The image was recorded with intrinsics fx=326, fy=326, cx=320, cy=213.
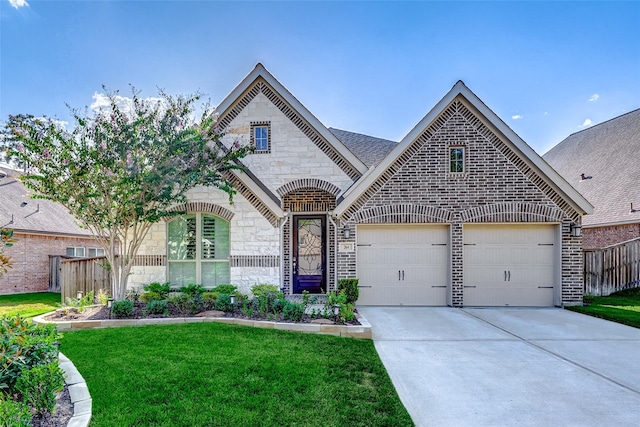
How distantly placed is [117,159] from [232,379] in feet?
20.3

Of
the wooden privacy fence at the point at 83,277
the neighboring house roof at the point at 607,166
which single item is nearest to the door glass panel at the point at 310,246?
the wooden privacy fence at the point at 83,277

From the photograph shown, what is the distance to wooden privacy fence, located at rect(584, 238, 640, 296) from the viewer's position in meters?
11.6

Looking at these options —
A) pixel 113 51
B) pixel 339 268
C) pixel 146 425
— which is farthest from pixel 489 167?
pixel 113 51

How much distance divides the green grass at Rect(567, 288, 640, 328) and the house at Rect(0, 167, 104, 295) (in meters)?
19.7

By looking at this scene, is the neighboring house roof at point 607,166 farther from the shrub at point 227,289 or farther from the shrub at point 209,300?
the shrub at point 209,300

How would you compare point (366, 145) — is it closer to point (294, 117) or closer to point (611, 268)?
point (294, 117)

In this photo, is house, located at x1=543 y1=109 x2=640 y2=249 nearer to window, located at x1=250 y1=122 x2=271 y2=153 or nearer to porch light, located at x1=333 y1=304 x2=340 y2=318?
porch light, located at x1=333 y1=304 x2=340 y2=318

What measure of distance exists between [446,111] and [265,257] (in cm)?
687

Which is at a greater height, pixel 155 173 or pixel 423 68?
pixel 423 68

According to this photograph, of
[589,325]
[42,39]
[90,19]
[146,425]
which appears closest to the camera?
[146,425]

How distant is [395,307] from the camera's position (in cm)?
957

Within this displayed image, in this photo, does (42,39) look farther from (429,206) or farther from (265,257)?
(429,206)

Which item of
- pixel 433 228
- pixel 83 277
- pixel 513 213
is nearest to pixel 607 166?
pixel 513 213

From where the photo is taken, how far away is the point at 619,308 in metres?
9.41
